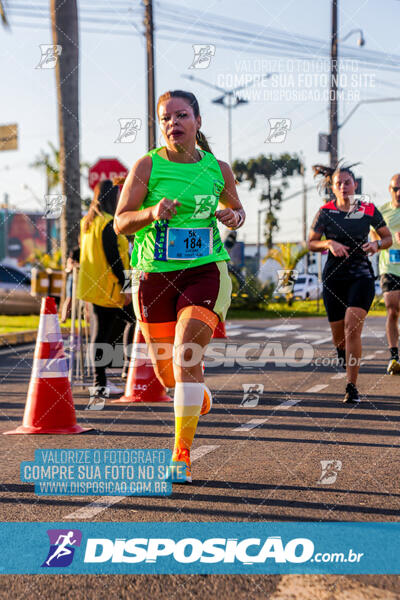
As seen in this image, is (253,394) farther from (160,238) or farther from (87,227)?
(160,238)

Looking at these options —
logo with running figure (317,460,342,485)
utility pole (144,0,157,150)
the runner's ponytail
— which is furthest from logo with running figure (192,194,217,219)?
utility pole (144,0,157,150)

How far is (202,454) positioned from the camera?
514cm

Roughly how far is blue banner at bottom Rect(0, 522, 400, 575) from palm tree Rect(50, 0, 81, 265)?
42.2 feet

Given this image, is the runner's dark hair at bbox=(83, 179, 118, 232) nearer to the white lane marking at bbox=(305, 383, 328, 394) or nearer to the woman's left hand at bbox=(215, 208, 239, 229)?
the white lane marking at bbox=(305, 383, 328, 394)

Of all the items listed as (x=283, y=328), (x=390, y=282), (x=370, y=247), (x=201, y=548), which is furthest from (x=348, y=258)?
(x=283, y=328)

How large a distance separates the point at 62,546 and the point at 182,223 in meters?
1.89

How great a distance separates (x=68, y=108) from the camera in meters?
16.1

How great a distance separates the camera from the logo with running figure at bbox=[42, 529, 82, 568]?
3.19 metres

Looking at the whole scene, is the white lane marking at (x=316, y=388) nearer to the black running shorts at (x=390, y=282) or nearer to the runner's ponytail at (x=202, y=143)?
→ the black running shorts at (x=390, y=282)

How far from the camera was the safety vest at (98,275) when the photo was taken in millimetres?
7984

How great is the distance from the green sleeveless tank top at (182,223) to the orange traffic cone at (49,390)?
5.54 ft

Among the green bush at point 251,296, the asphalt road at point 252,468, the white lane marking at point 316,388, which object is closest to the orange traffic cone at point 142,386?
the asphalt road at point 252,468

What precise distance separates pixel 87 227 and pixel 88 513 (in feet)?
15.1

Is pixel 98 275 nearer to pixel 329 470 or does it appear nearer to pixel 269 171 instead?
pixel 329 470
